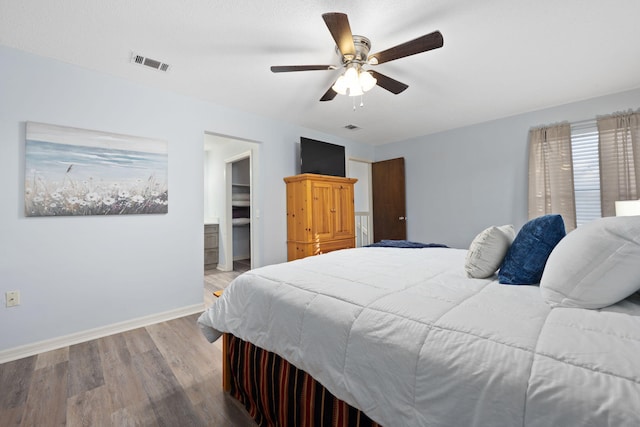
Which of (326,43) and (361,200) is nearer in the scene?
(326,43)

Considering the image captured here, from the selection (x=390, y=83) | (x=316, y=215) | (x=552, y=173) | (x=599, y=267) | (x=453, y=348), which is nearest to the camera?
(x=453, y=348)

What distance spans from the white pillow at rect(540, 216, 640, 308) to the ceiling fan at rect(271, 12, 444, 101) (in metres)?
1.38

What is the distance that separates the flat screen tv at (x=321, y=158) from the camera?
4016 millimetres

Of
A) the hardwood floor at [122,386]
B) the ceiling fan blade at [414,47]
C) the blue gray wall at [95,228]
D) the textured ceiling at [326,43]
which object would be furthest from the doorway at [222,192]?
the ceiling fan blade at [414,47]

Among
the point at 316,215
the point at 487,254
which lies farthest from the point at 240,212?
the point at 487,254

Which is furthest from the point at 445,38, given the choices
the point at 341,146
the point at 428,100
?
the point at 341,146

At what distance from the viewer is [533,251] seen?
4.18 ft

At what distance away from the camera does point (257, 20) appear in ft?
6.24

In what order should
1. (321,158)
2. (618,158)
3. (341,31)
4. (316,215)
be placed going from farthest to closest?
1. (321,158)
2. (316,215)
3. (618,158)
4. (341,31)

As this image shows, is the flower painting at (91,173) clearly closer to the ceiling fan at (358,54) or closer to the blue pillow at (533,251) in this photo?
the ceiling fan at (358,54)

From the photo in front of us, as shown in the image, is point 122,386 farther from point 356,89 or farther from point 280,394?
point 356,89

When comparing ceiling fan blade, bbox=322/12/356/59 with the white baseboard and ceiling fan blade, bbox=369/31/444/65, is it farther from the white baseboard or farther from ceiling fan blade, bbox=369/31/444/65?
the white baseboard

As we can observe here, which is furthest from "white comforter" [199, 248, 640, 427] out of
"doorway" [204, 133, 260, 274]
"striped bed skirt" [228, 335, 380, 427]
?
"doorway" [204, 133, 260, 274]

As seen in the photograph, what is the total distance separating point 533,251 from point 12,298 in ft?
11.6
